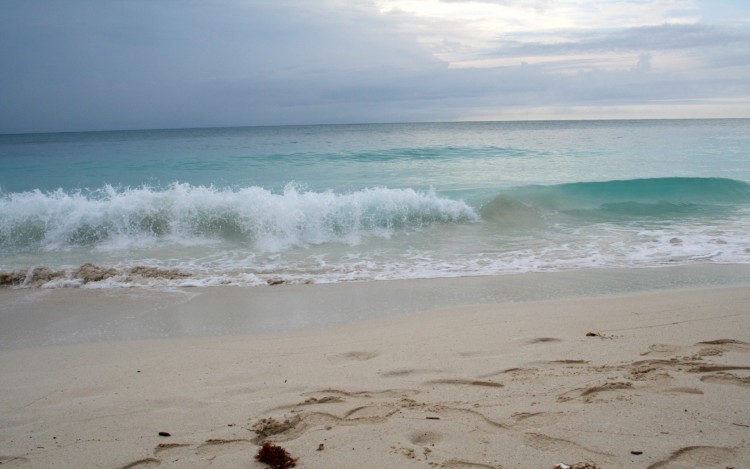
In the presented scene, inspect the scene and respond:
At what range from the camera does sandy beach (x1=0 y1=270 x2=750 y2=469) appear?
2545 mm

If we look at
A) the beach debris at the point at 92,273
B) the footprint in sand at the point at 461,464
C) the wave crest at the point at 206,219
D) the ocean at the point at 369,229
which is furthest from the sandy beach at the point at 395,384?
the wave crest at the point at 206,219

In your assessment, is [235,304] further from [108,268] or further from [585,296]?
[585,296]

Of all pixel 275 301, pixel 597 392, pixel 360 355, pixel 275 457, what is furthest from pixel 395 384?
pixel 275 301

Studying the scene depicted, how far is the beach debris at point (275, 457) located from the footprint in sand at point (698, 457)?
1731mm

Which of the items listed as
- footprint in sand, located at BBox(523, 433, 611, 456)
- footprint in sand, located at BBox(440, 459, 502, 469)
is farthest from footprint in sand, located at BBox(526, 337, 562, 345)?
footprint in sand, located at BBox(440, 459, 502, 469)

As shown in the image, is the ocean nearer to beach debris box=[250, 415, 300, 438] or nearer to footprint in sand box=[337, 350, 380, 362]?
footprint in sand box=[337, 350, 380, 362]

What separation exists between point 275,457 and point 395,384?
1.09 m

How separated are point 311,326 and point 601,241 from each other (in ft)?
21.3

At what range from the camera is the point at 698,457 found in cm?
238

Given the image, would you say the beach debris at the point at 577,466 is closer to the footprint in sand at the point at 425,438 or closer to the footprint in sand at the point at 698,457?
the footprint in sand at the point at 698,457

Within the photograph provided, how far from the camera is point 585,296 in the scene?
5688 millimetres

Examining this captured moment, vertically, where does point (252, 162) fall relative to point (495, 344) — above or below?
above

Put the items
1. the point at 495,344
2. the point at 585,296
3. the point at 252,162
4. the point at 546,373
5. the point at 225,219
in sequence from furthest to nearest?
the point at 252,162, the point at 225,219, the point at 585,296, the point at 495,344, the point at 546,373

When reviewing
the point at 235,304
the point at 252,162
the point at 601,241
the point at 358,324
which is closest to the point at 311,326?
the point at 358,324
